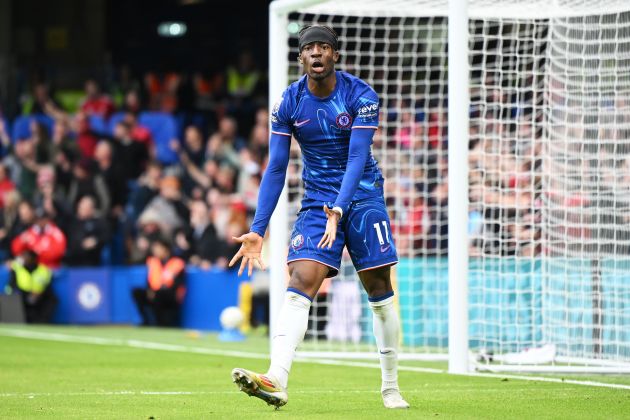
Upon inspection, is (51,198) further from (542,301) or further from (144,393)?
(144,393)

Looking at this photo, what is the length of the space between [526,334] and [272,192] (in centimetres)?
483

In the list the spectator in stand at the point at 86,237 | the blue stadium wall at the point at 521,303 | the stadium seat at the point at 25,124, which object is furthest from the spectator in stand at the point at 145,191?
the blue stadium wall at the point at 521,303

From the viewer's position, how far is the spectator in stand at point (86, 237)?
18891 mm

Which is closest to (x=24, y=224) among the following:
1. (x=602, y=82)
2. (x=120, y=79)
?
(x=120, y=79)

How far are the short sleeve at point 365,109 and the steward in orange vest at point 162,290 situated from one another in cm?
1048

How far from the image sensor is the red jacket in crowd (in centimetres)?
1855

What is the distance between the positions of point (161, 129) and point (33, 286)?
15.4 feet

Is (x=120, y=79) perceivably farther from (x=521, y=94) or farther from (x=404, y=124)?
(x=521, y=94)

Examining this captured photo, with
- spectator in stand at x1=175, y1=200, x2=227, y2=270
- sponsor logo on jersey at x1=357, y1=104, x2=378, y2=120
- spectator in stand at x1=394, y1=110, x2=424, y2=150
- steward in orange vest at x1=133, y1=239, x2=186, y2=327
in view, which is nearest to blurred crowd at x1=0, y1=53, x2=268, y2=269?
spectator in stand at x1=175, y1=200, x2=227, y2=270

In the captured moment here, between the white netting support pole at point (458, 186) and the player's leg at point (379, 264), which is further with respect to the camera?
the white netting support pole at point (458, 186)

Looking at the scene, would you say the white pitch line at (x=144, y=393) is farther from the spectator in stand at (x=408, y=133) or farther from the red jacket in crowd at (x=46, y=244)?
the red jacket in crowd at (x=46, y=244)

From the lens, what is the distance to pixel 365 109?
7.02 metres

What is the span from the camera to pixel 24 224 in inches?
757

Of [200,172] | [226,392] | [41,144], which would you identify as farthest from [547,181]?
[41,144]
